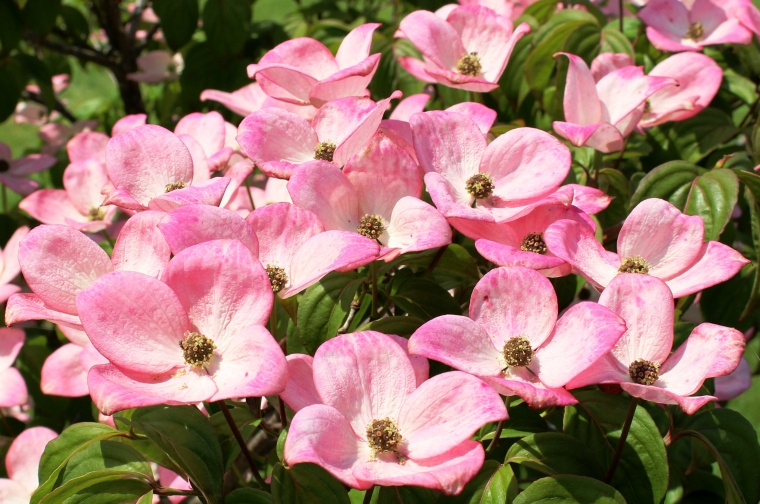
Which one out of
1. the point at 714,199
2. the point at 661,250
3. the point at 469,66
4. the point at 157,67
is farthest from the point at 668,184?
the point at 157,67

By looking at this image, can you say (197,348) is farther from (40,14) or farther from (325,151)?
(40,14)

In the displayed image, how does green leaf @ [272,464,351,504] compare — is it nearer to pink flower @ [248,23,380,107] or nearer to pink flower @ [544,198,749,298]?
pink flower @ [544,198,749,298]

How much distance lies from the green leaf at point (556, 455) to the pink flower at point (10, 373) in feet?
2.25

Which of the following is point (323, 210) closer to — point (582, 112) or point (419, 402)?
point (419, 402)

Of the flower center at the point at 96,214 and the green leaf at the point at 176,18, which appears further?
the green leaf at the point at 176,18

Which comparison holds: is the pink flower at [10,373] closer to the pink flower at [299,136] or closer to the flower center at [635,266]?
the pink flower at [299,136]


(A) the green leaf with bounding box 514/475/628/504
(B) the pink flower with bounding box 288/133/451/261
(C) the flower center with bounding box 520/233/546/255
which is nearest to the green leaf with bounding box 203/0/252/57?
(B) the pink flower with bounding box 288/133/451/261

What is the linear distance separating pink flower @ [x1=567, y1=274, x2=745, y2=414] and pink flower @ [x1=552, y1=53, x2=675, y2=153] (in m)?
0.27

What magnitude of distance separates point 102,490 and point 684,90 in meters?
0.89


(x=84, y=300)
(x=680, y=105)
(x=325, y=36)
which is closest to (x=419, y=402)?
(x=84, y=300)

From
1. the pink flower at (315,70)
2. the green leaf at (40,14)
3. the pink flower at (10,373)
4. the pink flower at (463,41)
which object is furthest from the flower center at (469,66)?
the green leaf at (40,14)

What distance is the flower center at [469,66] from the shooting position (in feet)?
3.66

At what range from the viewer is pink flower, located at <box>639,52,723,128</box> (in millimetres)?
1123

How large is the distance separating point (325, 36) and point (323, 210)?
2.60 ft
